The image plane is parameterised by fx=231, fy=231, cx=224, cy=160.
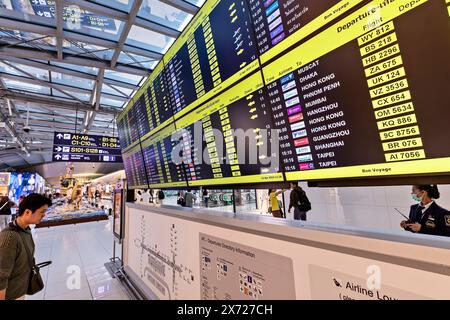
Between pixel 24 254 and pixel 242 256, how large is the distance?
93.1 inches

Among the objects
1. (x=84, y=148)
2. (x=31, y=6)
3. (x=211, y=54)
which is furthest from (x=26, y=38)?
(x=211, y=54)

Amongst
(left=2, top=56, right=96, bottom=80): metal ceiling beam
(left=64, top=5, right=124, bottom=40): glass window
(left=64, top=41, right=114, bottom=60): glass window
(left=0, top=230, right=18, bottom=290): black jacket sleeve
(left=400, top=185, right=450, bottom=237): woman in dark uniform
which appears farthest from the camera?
(left=2, top=56, right=96, bottom=80): metal ceiling beam

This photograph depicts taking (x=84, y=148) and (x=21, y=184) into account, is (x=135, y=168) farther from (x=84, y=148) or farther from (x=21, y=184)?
(x=21, y=184)

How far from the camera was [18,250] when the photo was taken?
7.40 feet

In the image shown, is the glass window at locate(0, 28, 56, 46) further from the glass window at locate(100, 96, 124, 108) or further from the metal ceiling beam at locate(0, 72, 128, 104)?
the glass window at locate(100, 96, 124, 108)

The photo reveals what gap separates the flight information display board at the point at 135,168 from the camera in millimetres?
3709

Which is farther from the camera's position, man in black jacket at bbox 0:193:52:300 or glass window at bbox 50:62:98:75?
glass window at bbox 50:62:98:75

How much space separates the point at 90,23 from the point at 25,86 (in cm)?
500

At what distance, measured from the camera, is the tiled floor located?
11.7 ft

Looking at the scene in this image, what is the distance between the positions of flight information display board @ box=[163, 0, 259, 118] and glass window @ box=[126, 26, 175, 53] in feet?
14.6

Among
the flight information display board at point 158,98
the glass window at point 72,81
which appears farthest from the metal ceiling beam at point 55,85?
the flight information display board at point 158,98

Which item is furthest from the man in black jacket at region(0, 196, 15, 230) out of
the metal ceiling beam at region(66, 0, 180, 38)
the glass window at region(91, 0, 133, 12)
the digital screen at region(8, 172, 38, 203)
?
the digital screen at region(8, 172, 38, 203)

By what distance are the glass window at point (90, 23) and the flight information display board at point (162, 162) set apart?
3.94 metres
